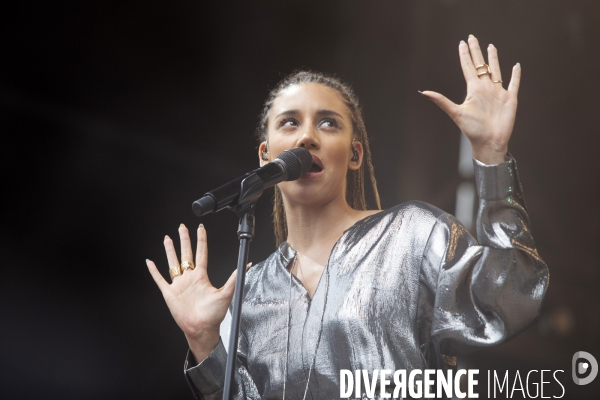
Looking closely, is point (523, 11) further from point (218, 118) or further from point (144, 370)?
point (144, 370)

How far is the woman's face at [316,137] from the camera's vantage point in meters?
1.88

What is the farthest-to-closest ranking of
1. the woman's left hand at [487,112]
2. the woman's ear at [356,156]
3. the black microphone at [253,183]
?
the woman's ear at [356,156], the woman's left hand at [487,112], the black microphone at [253,183]

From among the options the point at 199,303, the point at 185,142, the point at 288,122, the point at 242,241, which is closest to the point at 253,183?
the point at 242,241

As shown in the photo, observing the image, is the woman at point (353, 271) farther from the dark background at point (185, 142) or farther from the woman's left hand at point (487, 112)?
the dark background at point (185, 142)

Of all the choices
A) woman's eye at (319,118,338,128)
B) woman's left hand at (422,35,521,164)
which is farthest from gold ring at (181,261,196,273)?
woman's left hand at (422,35,521,164)

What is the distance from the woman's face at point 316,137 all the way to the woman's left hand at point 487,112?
0.45m

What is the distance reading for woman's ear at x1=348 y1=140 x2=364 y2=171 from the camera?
2.00 meters

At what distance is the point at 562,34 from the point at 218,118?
1.19m

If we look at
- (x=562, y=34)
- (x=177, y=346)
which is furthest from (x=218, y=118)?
(x=562, y=34)

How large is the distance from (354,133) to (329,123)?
12 cm

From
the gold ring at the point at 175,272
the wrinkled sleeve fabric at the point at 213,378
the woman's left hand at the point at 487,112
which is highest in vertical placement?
the woman's left hand at the point at 487,112

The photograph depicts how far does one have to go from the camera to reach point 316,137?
188cm

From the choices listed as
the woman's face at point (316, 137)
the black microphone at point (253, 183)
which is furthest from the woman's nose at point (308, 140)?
the black microphone at point (253, 183)

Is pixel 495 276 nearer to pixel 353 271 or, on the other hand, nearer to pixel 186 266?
pixel 353 271
